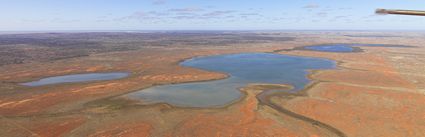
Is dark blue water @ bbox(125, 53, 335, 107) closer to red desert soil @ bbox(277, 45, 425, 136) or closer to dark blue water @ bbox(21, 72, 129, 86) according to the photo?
red desert soil @ bbox(277, 45, 425, 136)

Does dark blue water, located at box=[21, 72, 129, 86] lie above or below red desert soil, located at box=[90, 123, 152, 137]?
above

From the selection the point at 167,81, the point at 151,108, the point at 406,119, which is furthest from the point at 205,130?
the point at 167,81

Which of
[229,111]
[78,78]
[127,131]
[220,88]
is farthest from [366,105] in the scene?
[78,78]

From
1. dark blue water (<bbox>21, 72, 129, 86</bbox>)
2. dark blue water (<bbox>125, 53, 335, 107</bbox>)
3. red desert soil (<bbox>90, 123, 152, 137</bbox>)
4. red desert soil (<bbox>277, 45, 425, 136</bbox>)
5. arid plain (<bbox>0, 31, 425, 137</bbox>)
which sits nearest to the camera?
red desert soil (<bbox>90, 123, 152, 137</bbox>)

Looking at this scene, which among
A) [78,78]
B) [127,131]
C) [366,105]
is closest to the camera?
[127,131]

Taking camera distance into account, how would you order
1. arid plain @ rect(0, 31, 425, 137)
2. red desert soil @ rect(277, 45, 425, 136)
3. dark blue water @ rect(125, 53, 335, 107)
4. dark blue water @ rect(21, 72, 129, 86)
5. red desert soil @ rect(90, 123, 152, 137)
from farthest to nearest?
dark blue water @ rect(21, 72, 129, 86), dark blue water @ rect(125, 53, 335, 107), red desert soil @ rect(277, 45, 425, 136), arid plain @ rect(0, 31, 425, 137), red desert soil @ rect(90, 123, 152, 137)

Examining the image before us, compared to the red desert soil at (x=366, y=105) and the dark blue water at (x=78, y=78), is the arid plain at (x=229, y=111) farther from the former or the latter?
the dark blue water at (x=78, y=78)

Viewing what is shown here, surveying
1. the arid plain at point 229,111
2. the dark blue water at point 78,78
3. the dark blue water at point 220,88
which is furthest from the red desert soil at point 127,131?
the dark blue water at point 78,78

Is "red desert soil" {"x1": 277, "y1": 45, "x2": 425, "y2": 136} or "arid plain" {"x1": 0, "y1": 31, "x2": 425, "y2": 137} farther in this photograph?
"red desert soil" {"x1": 277, "y1": 45, "x2": 425, "y2": 136}

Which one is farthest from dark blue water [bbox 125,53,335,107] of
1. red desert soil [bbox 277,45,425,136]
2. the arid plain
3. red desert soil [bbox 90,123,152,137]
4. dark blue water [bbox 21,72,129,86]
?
dark blue water [bbox 21,72,129,86]

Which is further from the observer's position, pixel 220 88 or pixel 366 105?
pixel 220 88

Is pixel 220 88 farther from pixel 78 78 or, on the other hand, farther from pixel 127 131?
pixel 78 78
